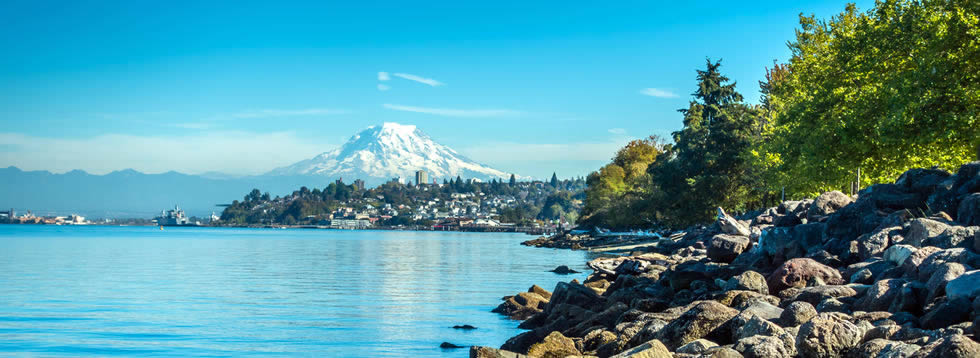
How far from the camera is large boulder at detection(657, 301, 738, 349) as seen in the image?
1358 cm

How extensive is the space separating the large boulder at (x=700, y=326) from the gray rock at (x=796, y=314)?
86 centimetres

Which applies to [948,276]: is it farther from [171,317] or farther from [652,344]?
[171,317]

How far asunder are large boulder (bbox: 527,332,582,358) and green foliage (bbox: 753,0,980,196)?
17.6 meters

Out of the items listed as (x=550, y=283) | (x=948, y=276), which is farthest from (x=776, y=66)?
(x=948, y=276)

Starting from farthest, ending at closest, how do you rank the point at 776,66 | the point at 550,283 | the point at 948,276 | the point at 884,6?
the point at 776,66 < the point at 550,283 < the point at 884,6 < the point at 948,276

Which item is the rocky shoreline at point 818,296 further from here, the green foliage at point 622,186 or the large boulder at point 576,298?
the green foliage at point 622,186

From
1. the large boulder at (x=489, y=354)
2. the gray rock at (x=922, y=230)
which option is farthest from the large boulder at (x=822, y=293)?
the large boulder at (x=489, y=354)

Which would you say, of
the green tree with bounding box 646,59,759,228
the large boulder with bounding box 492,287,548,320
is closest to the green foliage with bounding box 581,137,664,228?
the green tree with bounding box 646,59,759,228

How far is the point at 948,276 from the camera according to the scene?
515 inches

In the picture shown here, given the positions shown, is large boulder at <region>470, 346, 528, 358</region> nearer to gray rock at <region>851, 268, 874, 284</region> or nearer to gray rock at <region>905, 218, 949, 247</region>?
gray rock at <region>851, 268, 874, 284</region>

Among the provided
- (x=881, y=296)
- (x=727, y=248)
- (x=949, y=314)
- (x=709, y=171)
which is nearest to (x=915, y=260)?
(x=881, y=296)

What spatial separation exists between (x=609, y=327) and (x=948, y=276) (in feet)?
24.8

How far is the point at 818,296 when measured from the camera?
15227mm

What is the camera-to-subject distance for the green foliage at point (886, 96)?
28219 mm
